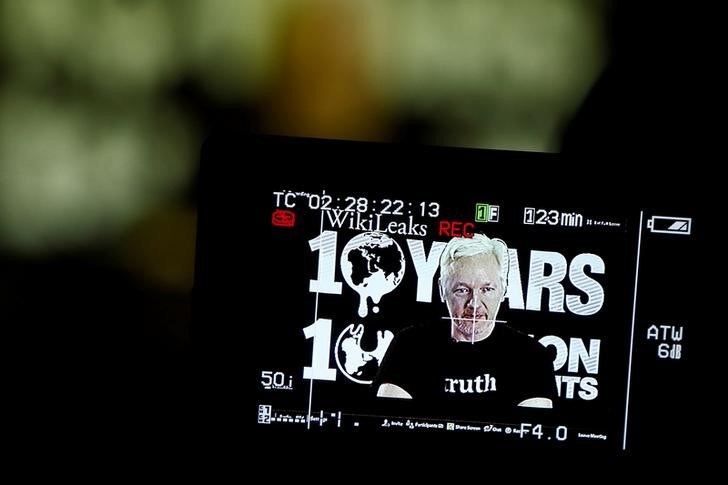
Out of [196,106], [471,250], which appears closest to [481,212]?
[471,250]

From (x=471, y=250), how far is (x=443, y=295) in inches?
2.1

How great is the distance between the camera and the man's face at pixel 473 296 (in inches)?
32.5

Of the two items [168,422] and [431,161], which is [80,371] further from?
[431,161]

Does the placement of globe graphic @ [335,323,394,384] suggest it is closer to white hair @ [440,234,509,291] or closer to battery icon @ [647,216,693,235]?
white hair @ [440,234,509,291]

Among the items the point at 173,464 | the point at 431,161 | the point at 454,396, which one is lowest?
the point at 173,464

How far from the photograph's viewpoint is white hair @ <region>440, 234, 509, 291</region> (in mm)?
826

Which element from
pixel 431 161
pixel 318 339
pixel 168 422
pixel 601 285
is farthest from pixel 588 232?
pixel 168 422

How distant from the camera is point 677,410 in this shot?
0.83 metres

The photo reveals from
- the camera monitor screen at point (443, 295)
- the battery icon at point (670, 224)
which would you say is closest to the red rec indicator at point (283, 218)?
the camera monitor screen at point (443, 295)

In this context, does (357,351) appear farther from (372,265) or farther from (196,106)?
(196,106)

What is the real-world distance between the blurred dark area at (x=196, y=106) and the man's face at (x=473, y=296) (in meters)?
0.20

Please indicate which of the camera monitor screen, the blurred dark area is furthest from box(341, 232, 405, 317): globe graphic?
the blurred dark area

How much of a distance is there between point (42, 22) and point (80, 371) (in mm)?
419

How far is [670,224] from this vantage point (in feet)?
2.70
